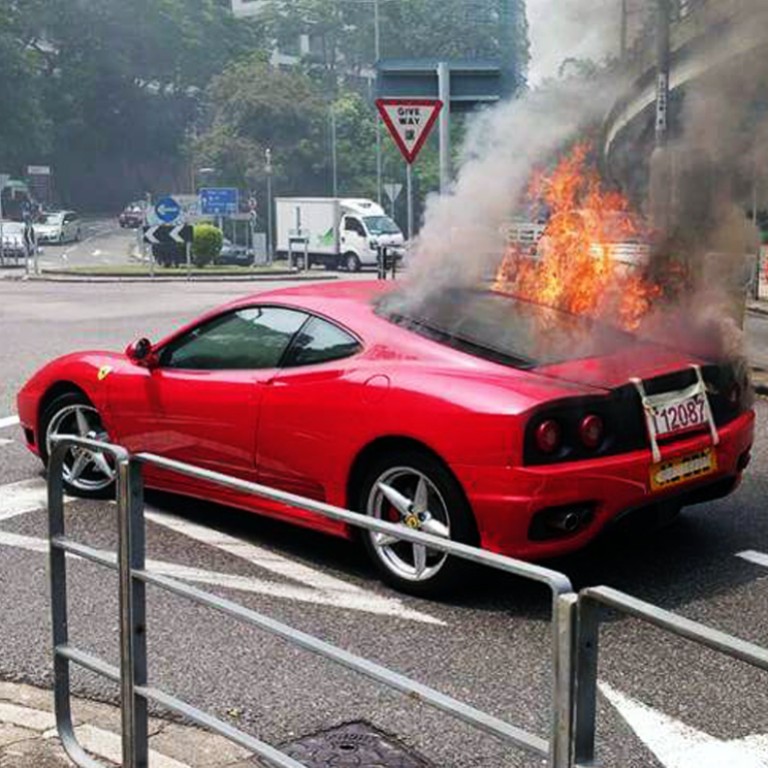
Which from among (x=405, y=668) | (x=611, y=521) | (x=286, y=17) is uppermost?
(x=286, y=17)

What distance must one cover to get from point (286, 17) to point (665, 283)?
8919 centimetres

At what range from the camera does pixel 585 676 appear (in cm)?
202

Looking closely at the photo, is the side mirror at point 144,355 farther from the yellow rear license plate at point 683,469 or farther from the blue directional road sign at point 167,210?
the blue directional road sign at point 167,210

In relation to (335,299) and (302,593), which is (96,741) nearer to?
(302,593)

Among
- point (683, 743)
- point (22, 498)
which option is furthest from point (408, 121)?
point (683, 743)

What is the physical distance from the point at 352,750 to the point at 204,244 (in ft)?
108

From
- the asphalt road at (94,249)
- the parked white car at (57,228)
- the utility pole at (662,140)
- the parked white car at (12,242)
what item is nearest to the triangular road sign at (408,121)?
the utility pole at (662,140)

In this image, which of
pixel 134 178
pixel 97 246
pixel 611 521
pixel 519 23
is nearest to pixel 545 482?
pixel 611 521

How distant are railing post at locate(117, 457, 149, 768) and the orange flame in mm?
3023

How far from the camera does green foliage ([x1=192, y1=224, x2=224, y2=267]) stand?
1374 inches

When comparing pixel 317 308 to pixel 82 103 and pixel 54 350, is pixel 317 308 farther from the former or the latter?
pixel 82 103

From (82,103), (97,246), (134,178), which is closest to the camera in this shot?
(97,246)

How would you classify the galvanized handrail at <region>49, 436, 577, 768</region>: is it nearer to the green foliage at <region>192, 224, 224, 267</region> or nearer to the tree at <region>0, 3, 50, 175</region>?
the green foliage at <region>192, 224, 224, 267</region>

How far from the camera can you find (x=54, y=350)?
1302cm
